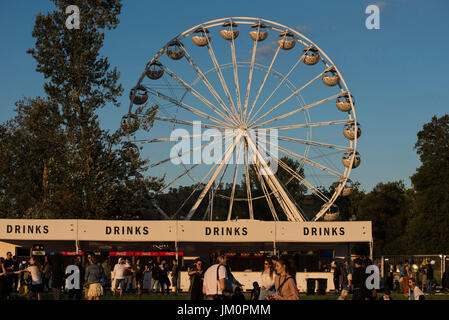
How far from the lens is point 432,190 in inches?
2576

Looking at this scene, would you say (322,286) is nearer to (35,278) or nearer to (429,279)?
(429,279)

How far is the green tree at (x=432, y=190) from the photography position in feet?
A: 210

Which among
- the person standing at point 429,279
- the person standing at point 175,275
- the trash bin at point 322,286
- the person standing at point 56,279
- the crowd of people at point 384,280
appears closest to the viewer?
the crowd of people at point 384,280

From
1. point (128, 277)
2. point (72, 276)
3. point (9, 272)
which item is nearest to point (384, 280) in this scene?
point (128, 277)

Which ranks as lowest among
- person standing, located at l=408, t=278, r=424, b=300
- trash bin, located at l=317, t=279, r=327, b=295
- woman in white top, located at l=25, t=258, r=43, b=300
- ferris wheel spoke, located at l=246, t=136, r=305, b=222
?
trash bin, located at l=317, t=279, r=327, b=295

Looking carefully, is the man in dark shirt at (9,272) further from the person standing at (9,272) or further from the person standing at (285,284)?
the person standing at (285,284)

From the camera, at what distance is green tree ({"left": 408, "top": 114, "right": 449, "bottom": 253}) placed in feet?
210

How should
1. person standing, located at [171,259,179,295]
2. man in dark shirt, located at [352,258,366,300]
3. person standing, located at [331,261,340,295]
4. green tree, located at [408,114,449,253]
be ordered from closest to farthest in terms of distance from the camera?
man in dark shirt, located at [352,258,366,300], person standing, located at [171,259,179,295], person standing, located at [331,261,340,295], green tree, located at [408,114,449,253]

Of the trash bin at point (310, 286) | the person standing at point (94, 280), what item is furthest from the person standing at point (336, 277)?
the person standing at point (94, 280)

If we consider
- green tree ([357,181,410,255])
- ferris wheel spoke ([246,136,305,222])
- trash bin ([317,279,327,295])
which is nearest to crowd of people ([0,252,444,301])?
trash bin ([317,279,327,295])

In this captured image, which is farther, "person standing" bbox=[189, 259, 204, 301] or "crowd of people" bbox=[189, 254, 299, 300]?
"person standing" bbox=[189, 259, 204, 301]

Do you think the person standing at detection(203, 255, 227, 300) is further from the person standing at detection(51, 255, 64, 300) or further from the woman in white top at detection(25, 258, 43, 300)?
the person standing at detection(51, 255, 64, 300)
